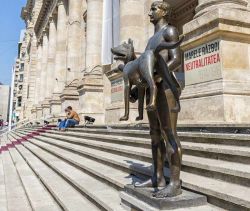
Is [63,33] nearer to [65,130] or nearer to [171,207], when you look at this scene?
[65,130]

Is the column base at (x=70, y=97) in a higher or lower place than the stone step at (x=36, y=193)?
higher

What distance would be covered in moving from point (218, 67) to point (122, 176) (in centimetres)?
295

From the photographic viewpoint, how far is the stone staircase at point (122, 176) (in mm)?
3051

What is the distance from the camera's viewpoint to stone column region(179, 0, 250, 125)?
222 inches

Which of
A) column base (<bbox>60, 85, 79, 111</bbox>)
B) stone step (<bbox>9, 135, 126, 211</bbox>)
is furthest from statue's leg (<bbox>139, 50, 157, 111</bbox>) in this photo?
column base (<bbox>60, 85, 79, 111</bbox>)

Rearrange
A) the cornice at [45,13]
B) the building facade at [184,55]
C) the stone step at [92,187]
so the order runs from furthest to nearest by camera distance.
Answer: the cornice at [45,13], the building facade at [184,55], the stone step at [92,187]

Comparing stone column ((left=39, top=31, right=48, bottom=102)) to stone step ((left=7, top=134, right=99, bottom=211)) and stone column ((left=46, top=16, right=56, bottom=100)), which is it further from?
stone step ((left=7, top=134, right=99, bottom=211))

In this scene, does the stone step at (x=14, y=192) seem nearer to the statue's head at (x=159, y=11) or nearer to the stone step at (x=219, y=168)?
the stone step at (x=219, y=168)

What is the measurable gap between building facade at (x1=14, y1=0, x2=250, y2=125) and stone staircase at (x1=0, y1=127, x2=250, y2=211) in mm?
1313

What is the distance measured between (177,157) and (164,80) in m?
0.81

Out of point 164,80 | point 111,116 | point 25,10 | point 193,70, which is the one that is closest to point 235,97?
point 193,70

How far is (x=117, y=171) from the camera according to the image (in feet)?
16.7

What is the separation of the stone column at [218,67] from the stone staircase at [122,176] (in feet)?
3.72

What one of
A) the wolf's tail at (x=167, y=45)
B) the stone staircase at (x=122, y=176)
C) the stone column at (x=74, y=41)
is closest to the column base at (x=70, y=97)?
the stone column at (x=74, y=41)
